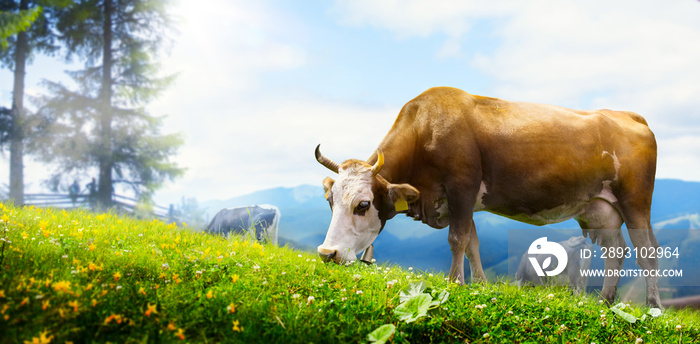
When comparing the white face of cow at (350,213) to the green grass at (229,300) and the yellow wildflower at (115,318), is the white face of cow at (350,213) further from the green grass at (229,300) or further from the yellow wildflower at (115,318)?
the yellow wildflower at (115,318)

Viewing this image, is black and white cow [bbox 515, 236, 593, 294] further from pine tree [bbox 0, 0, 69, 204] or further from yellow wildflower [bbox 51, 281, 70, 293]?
pine tree [bbox 0, 0, 69, 204]

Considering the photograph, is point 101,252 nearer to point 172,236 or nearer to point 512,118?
point 172,236

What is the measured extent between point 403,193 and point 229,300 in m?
2.54

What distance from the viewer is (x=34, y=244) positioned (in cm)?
484

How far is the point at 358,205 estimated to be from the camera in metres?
5.81

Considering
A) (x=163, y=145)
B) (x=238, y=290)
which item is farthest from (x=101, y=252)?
(x=163, y=145)

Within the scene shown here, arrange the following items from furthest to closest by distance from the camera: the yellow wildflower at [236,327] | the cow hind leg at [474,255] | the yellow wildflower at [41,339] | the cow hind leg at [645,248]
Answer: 1. the cow hind leg at [645,248]
2. the cow hind leg at [474,255]
3. the yellow wildflower at [236,327]
4. the yellow wildflower at [41,339]

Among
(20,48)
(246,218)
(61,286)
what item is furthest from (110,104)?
(61,286)

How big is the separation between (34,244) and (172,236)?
1662 millimetres

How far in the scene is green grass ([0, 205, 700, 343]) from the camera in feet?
11.2

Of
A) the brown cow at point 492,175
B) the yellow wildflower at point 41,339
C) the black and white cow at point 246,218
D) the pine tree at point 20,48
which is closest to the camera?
the yellow wildflower at point 41,339

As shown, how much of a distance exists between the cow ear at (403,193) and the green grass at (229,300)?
0.80 metres

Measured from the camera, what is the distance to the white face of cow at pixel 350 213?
571 centimetres

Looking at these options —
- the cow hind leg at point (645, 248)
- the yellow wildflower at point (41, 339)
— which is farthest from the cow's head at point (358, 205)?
the cow hind leg at point (645, 248)
